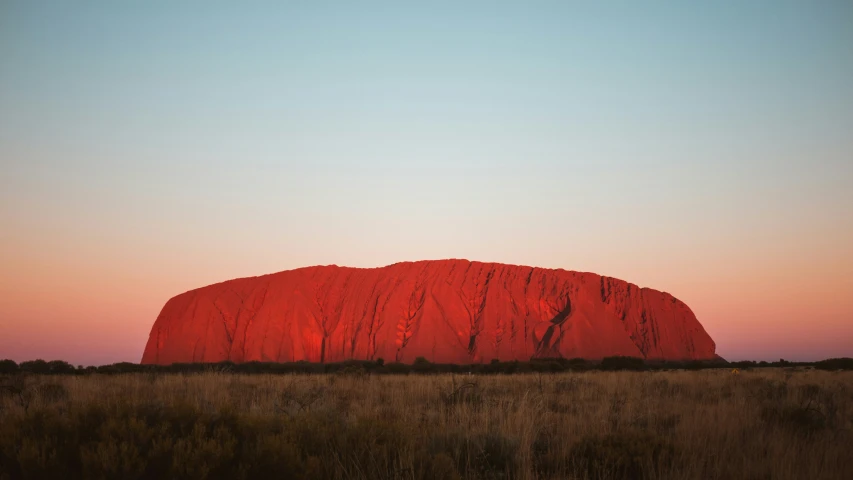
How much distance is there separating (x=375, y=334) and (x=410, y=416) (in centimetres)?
5604

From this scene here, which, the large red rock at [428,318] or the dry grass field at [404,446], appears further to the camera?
the large red rock at [428,318]

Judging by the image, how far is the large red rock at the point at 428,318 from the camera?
58.5 m

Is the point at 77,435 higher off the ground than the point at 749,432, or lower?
higher

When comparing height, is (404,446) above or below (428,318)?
below

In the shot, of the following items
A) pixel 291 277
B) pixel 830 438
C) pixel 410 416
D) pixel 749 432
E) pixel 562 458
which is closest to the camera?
pixel 562 458

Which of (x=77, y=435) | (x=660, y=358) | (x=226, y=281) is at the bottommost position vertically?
(x=660, y=358)

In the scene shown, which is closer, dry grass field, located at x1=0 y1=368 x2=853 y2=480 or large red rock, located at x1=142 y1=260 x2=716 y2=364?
dry grass field, located at x1=0 y1=368 x2=853 y2=480

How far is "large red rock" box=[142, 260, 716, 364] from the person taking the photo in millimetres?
58531

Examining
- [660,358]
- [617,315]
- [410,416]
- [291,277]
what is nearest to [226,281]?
[291,277]

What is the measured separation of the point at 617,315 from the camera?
65.6m

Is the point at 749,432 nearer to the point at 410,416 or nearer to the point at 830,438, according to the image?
the point at 830,438

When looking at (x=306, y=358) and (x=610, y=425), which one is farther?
(x=306, y=358)

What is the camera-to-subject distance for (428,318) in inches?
2377

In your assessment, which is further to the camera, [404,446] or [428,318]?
[428,318]
